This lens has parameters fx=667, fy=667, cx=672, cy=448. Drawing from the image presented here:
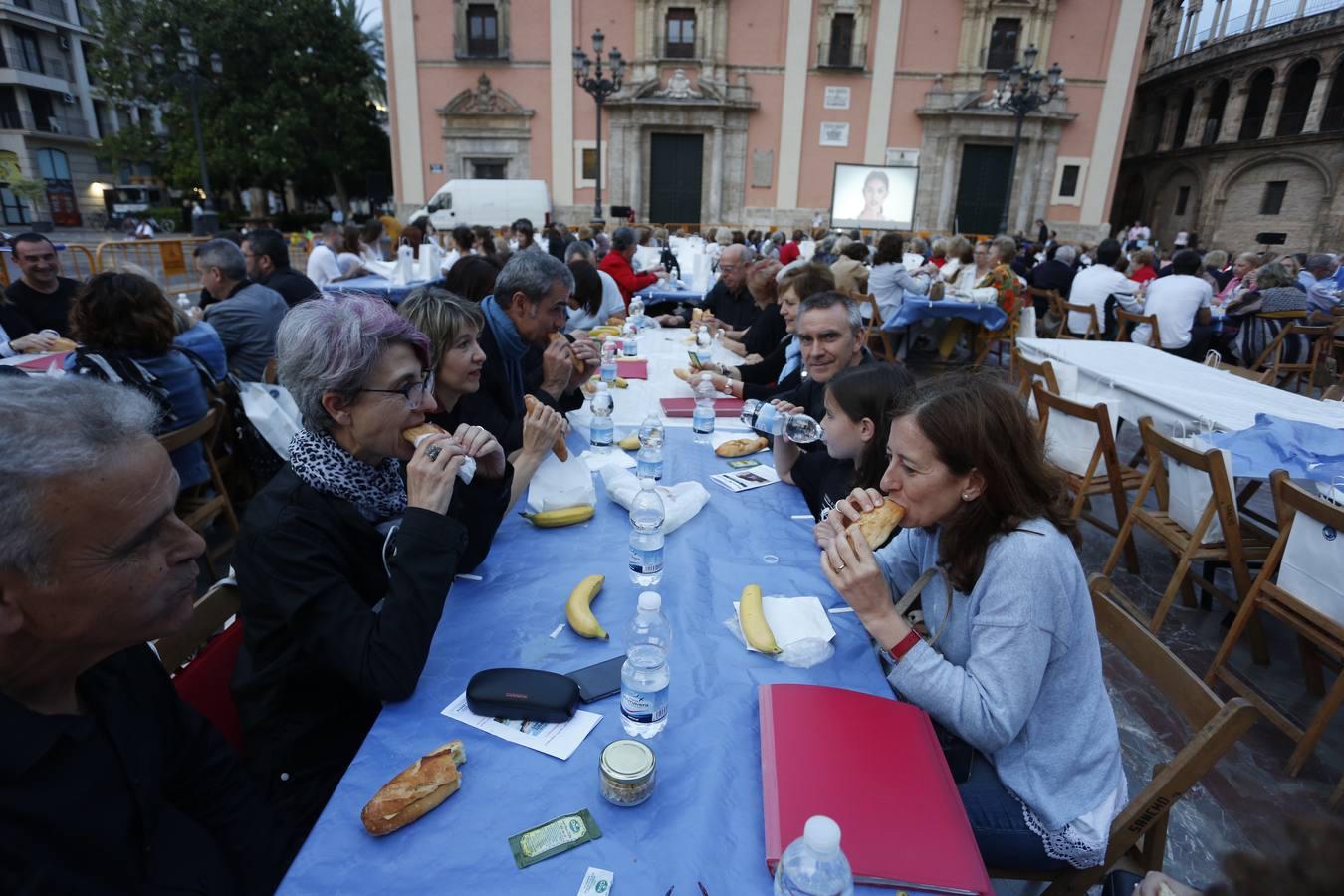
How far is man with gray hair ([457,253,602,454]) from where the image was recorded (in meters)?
3.46

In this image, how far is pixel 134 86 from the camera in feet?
97.5

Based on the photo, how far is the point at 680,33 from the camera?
2486 cm

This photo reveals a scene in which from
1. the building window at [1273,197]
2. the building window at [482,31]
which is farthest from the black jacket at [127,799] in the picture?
the building window at [1273,197]

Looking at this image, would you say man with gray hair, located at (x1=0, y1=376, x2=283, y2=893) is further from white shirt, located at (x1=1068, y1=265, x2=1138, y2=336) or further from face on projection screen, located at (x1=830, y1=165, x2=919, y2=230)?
face on projection screen, located at (x1=830, y1=165, x2=919, y2=230)

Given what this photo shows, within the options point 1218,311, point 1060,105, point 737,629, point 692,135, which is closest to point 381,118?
point 692,135

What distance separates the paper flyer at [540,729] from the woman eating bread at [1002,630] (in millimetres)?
708

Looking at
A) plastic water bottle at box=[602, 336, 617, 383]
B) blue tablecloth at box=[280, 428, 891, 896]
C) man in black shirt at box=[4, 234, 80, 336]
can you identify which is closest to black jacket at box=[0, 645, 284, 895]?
blue tablecloth at box=[280, 428, 891, 896]

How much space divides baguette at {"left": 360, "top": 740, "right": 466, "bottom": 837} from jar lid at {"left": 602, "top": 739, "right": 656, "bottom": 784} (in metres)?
0.31

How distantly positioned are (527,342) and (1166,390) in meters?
4.35

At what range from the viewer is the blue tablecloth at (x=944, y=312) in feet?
28.6

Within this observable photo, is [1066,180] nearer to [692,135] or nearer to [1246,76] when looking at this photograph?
[1246,76]

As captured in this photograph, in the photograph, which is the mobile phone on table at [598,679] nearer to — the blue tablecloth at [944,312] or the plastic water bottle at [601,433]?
the plastic water bottle at [601,433]

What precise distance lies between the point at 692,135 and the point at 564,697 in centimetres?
2723

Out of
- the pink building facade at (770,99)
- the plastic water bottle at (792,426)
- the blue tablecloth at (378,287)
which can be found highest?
the pink building facade at (770,99)
